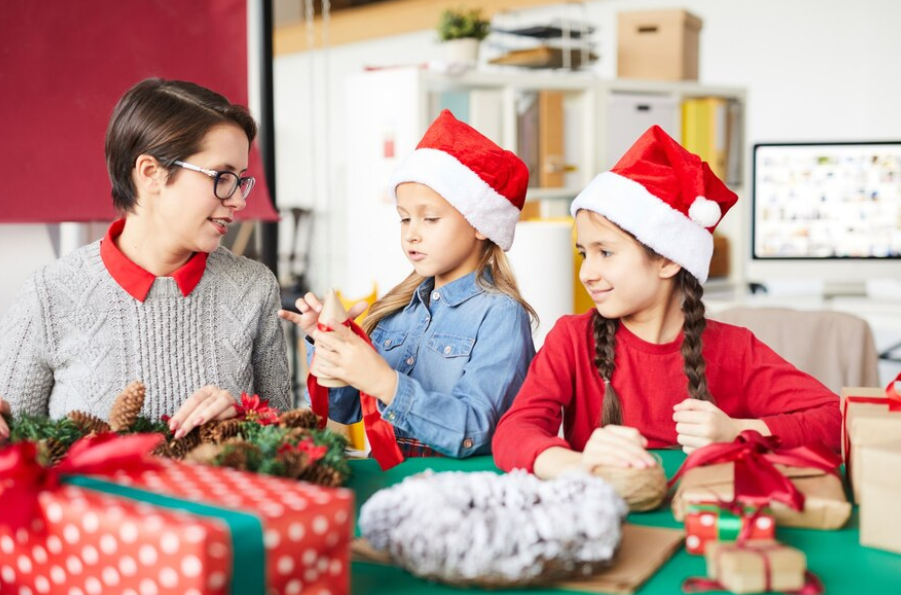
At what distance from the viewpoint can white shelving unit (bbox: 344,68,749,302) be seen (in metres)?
3.34

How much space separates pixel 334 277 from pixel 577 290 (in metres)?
5.97

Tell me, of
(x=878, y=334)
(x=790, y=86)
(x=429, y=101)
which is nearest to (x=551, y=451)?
(x=429, y=101)

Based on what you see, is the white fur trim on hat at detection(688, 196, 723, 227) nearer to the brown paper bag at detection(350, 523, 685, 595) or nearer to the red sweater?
the red sweater

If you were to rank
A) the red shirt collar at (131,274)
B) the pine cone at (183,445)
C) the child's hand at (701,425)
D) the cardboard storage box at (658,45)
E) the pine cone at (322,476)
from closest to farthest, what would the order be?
the pine cone at (322,476), the pine cone at (183,445), the child's hand at (701,425), the red shirt collar at (131,274), the cardboard storage box at (658,45)

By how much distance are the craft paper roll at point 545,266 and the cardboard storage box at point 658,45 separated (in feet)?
6.65

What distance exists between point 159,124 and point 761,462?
112 centimetres

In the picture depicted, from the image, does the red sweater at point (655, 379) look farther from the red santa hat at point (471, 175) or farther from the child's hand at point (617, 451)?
the child's hand at point (617, 451)

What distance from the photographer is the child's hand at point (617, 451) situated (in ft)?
3.52

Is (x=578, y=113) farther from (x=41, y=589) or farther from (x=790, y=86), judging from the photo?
(x=41, y=589)

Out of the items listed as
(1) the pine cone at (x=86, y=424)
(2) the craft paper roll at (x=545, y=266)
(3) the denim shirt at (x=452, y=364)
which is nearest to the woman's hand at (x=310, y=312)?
(3) the denim shirt at (x=452, y=364)

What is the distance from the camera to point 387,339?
5.72 ft

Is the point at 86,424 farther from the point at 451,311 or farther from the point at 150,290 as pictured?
the point at 451,311

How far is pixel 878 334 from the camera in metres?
5.02

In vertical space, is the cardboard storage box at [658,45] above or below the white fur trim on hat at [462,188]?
above
